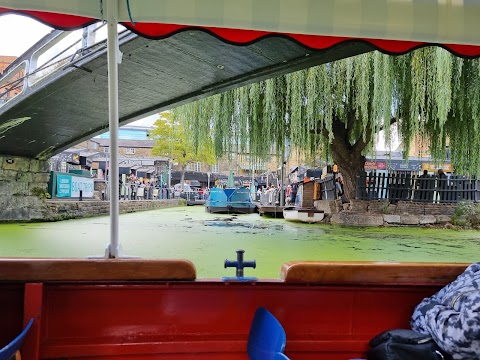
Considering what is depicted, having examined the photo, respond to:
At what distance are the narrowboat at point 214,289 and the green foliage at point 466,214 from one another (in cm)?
905

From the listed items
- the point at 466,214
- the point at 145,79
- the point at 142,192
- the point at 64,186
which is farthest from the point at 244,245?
the point at 142,192

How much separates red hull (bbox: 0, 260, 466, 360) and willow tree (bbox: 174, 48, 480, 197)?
5.48 m

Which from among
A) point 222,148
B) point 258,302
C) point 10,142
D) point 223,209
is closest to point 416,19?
point 258,302

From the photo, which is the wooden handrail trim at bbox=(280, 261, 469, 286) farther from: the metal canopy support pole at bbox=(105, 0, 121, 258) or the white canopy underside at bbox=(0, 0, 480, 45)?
the white canopy underside at bbox=(0, 0, 480, 45)

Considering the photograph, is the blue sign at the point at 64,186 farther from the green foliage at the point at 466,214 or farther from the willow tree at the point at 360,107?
the green foliage at the point at 466,214

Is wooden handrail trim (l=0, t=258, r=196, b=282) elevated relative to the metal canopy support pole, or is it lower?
lower

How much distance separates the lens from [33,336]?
4.14ft

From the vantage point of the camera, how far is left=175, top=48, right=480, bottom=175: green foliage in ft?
20.6

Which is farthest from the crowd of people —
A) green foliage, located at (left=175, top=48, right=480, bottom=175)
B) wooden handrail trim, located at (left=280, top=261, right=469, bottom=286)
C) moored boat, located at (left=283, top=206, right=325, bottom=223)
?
wooden handrail trim, located at (left=280, top=261, right=469, bottom=286)

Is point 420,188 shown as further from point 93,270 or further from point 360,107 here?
point 93,270

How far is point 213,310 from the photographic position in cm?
145

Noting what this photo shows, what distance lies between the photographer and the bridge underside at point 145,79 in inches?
149

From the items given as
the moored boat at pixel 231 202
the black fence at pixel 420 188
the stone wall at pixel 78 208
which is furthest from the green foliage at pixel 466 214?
the stone wall at pixel 78 208

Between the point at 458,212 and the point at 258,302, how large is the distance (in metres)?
9.66
